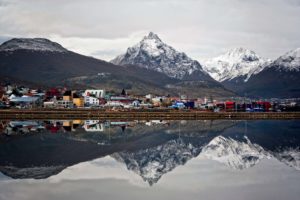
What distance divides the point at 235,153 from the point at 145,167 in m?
12.2

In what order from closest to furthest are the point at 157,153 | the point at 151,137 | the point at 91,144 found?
the point at 157,153
the point at 91,144
the point at 151,137

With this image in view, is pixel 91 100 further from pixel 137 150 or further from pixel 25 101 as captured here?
pixel 137 150

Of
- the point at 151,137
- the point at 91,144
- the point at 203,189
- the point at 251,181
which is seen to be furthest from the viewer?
the point at 151,137

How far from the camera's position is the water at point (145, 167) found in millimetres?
23236

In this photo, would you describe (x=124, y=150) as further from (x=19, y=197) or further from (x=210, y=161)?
(x=19, y=197)

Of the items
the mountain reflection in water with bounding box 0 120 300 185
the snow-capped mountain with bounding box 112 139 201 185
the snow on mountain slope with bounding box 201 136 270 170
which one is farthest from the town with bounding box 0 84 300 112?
the snow-capped mountain with bounding box 112 139 201 185

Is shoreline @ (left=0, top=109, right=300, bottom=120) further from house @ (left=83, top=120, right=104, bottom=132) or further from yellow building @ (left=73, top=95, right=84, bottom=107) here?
yellow building @ (left=73, top=95, right=84, bottom=107)

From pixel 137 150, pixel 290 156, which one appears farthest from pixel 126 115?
pixel 290 156

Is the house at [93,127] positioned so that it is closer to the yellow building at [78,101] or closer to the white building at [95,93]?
the yellow building at [78,101]

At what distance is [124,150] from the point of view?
43.0 metres

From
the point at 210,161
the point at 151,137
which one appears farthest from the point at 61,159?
the point at 151,137

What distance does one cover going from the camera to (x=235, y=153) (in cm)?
4241

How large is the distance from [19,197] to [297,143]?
1318 inches

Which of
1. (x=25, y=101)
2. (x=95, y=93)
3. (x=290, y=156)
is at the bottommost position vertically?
(x=290, y=156)
